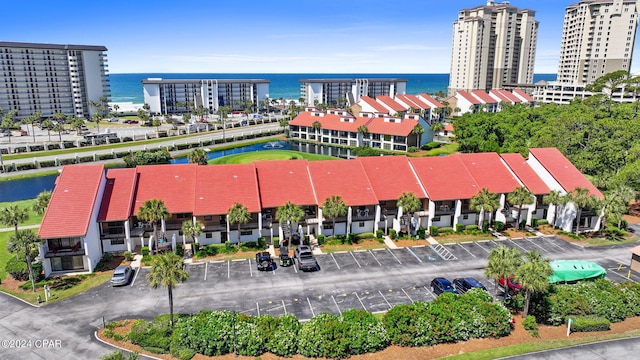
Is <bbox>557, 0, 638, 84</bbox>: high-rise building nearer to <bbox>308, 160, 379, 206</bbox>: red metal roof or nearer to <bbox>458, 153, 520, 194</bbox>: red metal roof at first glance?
<bbox>458, 153, 520, 194</bbox>: red metal roof

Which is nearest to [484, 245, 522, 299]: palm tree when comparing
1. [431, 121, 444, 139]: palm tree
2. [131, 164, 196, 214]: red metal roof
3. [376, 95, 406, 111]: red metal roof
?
[131, 164, 196, 214]: red metal roof

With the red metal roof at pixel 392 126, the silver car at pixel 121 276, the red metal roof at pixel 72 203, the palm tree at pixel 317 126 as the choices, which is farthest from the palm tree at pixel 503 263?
the palm tree at pixel 317 126

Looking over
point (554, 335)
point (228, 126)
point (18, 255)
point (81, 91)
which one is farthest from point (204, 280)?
point (81, 91)

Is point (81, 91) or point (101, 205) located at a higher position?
point (81, 91)

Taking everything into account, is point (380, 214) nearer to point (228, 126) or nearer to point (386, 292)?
point (386, 292)

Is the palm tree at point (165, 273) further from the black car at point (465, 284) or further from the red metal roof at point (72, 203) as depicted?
the black car at point (465, 284)
